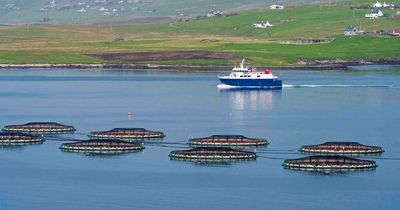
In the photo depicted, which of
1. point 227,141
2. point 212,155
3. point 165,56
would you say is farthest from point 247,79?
point 212,155

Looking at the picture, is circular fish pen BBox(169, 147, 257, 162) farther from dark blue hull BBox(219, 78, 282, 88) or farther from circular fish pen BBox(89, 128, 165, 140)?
dark blue hull BBox(219, 78, 282, 88)

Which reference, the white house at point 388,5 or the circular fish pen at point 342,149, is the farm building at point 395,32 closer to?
the white house at point 388,5

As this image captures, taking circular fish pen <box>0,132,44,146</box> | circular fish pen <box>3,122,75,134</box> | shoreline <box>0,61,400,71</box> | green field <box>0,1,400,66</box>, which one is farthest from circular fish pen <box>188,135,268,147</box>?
green field <box>0,1,400,66</box>

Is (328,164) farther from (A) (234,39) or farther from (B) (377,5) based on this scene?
(B) (377,5)

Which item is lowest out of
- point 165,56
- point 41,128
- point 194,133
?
point 194,133

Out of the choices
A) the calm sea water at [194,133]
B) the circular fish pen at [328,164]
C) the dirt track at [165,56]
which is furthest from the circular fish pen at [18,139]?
the dirt track at [165,56]

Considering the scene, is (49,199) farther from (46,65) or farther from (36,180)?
(46,65)

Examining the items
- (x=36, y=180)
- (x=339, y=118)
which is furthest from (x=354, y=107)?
(x=36, y=180)
